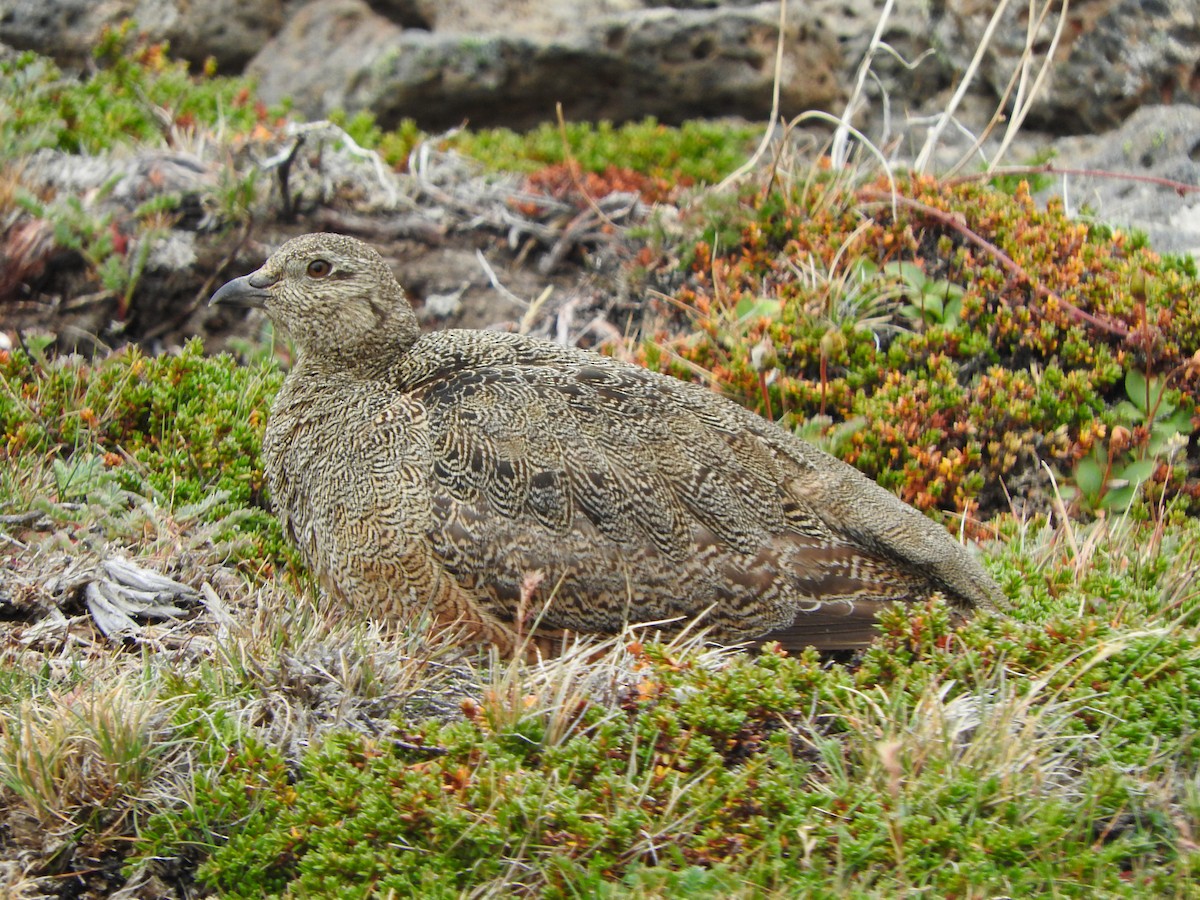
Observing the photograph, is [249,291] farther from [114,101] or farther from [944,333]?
[114,101]

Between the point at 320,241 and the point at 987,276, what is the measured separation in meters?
3.65

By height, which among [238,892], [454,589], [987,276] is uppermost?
[987,276]

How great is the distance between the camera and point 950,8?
31.2 feet

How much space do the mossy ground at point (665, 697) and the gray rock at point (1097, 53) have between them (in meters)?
3.22

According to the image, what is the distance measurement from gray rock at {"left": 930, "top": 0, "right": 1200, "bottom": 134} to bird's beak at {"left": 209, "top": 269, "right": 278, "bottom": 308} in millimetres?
6224

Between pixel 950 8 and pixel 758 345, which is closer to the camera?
pixel 758 345

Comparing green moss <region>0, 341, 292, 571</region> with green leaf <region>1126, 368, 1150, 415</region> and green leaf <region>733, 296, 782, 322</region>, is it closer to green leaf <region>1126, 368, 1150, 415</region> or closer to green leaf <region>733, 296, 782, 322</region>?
green leaf <region>733, 296, 782, 322</region>

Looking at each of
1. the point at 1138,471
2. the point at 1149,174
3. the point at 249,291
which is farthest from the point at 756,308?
the point at 1149,174

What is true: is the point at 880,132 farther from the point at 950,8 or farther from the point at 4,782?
the point at 4,782

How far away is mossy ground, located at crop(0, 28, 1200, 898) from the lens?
356 centimetres

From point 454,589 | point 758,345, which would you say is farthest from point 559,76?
point 454,589

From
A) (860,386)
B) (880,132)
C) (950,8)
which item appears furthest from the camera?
(880,132)

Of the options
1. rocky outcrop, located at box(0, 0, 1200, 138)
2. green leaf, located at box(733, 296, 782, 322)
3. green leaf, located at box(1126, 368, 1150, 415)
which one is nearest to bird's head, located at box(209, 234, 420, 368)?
green leaf, located at box(733, 296, 782, 322)

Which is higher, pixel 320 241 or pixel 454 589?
pixel 320 241
